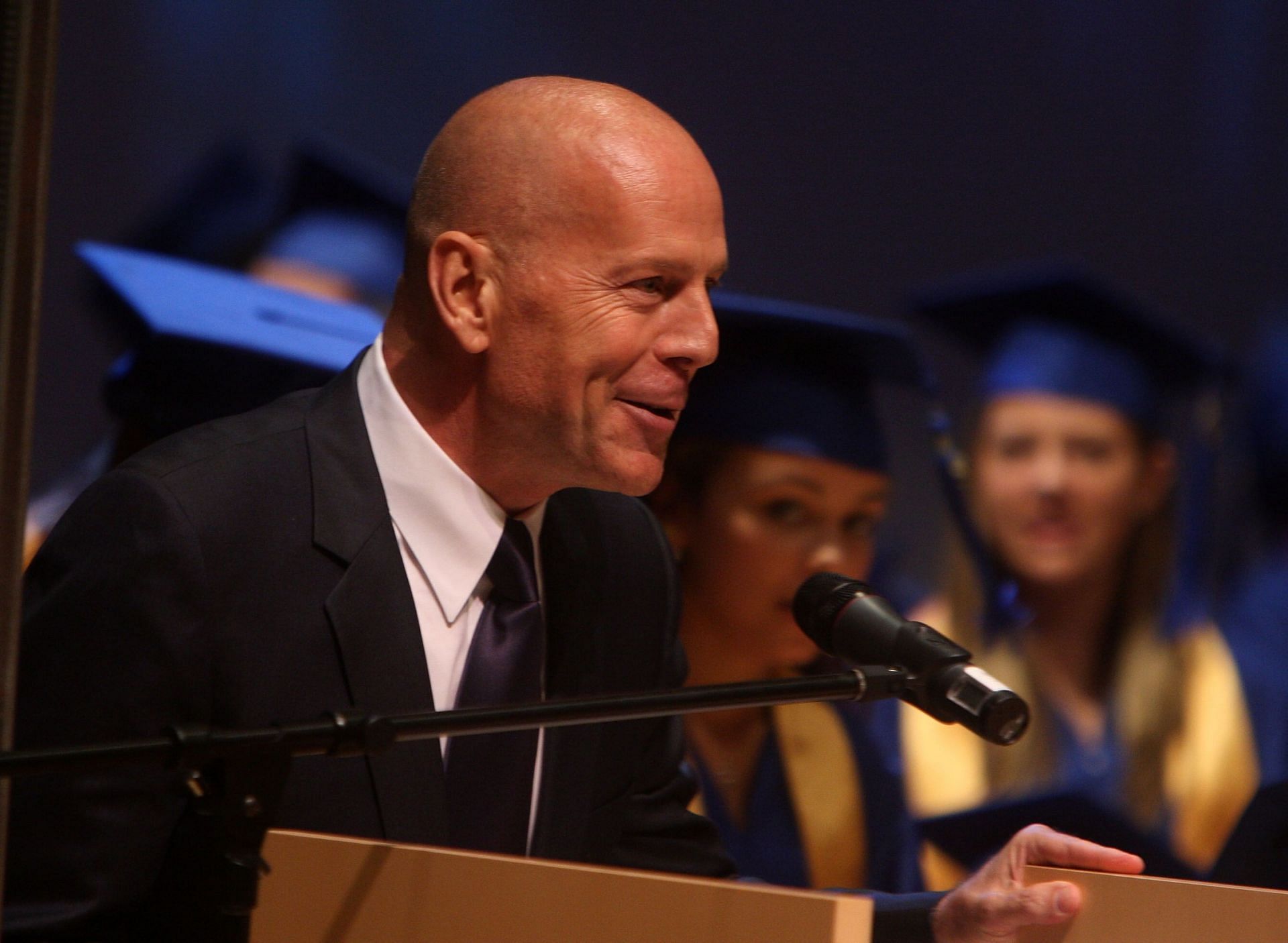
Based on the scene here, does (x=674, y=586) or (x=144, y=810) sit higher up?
(x=674, y=586)

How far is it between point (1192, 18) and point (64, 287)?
271 cm

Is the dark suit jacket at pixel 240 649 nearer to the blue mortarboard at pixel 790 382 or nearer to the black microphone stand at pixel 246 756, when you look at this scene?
the black microphone stand at pixel 246 756

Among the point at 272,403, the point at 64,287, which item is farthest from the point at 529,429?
the point at 64,287

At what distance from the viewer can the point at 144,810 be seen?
1.39m

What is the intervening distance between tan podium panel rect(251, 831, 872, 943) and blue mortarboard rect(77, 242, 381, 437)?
1228mm

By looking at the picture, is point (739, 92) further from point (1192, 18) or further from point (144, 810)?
point (144, 810)

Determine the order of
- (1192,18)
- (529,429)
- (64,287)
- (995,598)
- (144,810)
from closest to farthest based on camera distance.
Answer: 1. (144,810)
2. (529,429)
3. (64,287)
4. (995,598)
5. (1192,18)

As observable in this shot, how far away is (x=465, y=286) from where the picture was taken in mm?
1604

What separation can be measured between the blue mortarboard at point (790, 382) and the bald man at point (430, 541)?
105cm

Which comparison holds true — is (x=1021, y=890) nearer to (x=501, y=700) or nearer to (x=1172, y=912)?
(x=1172, y=912)

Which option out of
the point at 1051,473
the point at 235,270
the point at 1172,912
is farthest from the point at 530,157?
the point at 1051,473

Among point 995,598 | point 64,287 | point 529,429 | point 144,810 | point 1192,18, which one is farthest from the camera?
point 1192,18

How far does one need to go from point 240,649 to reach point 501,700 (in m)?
0.28

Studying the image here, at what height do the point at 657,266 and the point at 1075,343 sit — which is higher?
the point at 1075,343
